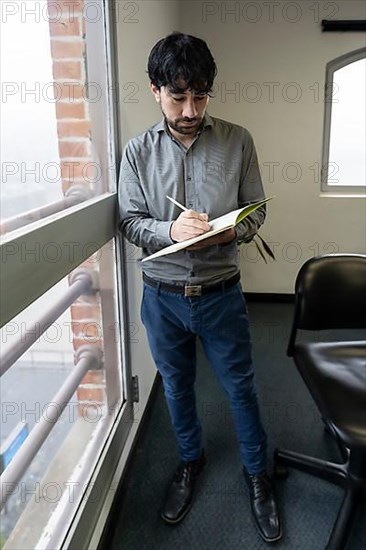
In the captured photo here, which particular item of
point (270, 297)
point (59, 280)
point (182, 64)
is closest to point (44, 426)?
point (59, 280)

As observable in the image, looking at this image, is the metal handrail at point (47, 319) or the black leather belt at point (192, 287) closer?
the metal handrail at point (47, 319)

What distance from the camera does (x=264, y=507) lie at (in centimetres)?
169

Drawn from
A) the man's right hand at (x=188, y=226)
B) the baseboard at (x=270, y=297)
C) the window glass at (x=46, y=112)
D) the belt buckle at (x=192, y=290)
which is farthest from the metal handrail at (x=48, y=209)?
the baseboard at (x=270, y=297)

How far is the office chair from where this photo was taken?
5.12 feet

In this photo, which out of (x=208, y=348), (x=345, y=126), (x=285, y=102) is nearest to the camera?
(x=208, y=348)

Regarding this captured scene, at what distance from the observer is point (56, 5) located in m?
1.33

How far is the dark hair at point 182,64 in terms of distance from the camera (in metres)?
1.32

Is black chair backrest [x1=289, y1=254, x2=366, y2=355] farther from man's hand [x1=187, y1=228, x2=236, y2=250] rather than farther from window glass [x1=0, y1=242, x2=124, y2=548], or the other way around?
window glass [x1=0, y1=242, x2=124, y2=548]

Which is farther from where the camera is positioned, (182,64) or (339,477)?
(339,477)

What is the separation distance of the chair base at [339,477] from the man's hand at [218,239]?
827 mm

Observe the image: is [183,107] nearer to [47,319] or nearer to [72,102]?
[72,102]

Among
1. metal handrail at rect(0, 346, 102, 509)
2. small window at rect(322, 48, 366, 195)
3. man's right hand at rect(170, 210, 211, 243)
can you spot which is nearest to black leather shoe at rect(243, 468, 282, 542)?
metal handrail at rect(0, 346, 102, 509)

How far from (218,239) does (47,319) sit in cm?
54

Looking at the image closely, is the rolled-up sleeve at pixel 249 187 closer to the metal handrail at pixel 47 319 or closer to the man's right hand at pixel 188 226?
the man's right hand at pixel 188 226
